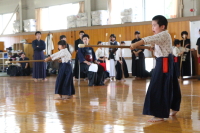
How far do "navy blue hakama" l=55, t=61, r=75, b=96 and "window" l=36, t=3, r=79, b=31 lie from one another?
30.0 feet

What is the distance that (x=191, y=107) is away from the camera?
435 cm

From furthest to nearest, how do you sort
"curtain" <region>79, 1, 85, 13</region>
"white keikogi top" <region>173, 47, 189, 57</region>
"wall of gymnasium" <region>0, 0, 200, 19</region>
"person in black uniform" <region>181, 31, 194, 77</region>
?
"curtain" <region>79, 1, 85, 13</region>, "wall of gymnasium" <region>0, 0, 200, 19</region>, "person in black uniform" <region>181, 31, 194, 77</region>, "white keikogi top" <region>173, 47, 189, 57</region>

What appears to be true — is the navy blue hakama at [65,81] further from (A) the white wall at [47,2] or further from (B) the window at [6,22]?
(B) the window at [6,22]

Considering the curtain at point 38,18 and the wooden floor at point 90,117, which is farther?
the curtain at point 38,18

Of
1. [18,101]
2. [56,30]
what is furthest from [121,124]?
[56,30]

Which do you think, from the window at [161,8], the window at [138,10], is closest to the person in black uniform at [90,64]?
the window at [161,8]

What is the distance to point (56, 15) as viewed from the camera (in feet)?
50.5

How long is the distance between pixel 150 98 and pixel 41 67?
24.8 feet

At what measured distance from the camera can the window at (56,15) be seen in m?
14.8

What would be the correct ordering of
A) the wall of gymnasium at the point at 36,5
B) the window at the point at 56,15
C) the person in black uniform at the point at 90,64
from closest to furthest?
the person in black uniform at the point at 90,64
the wall of gymnasium at the point at 36,5
the window at the point at 56,15

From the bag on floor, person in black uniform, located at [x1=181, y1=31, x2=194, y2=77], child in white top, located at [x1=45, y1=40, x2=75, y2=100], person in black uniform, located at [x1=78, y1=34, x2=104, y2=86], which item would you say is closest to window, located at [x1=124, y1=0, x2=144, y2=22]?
person in black uniform, located at [x1=181, y1=31, x2=194, y2=77]

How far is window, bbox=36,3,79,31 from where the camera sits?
14.8 metres

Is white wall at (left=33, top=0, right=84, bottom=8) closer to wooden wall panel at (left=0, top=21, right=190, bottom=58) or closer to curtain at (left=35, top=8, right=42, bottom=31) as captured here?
curtain at (left=35, top=8, right=42, bottom=31)

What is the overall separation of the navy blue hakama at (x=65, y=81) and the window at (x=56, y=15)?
9.13 metres
